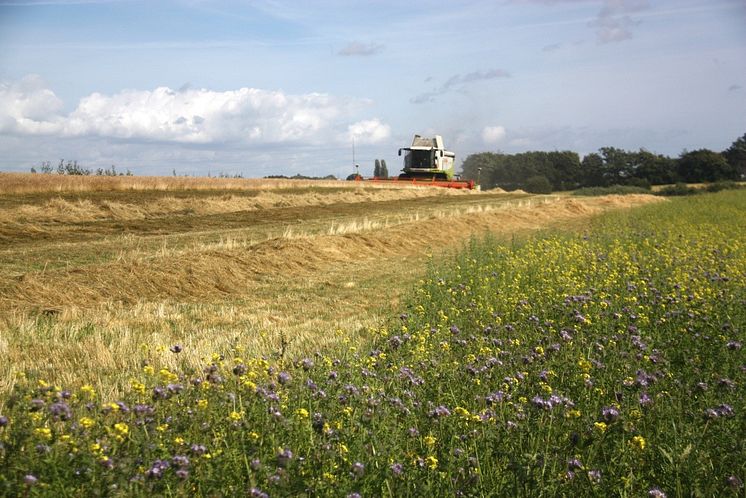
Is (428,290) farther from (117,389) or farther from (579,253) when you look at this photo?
(117,389)

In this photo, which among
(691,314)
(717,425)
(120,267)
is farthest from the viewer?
(120,267)

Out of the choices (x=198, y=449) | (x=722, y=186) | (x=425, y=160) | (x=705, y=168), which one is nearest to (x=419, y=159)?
(x=425, y=160)

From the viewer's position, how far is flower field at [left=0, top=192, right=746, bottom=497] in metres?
3.30

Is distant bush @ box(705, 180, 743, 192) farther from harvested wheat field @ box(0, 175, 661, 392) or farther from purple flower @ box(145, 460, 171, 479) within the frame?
purple flower @ box(145, 460, 171, 479)

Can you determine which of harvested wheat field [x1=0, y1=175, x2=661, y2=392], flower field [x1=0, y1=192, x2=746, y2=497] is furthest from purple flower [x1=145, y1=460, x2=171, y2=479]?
harvested wheat field [x1=0, y1=175, x2=661, y2=392]

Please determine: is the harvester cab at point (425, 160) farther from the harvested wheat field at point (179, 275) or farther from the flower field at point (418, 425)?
the flower field at point (418, 425)

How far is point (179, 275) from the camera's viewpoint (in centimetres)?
1180

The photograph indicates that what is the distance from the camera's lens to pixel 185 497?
329 centimetres

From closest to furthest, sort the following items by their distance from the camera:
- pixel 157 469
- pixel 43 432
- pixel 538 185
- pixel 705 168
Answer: pixel 157 469 → pixel 43 432 → pixel 705 168 → pixel 538 185

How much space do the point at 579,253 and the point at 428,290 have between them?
14.3 ft

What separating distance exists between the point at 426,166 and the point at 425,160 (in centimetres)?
57

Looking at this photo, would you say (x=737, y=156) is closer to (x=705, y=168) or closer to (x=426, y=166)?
(x=705, y=168)

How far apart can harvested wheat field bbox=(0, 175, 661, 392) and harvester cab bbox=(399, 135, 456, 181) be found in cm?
2806

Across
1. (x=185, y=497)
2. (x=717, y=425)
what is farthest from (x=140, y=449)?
(x=717, y=425)
